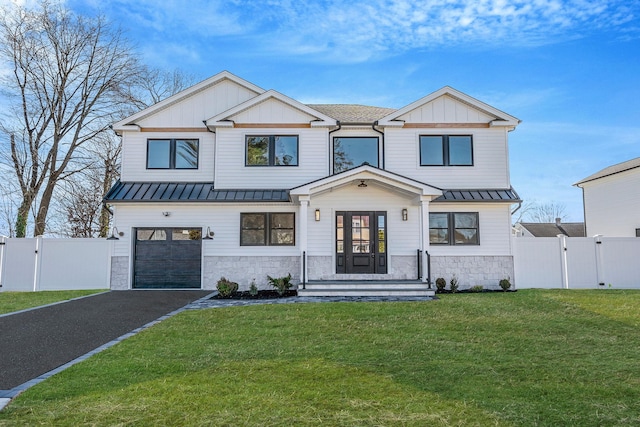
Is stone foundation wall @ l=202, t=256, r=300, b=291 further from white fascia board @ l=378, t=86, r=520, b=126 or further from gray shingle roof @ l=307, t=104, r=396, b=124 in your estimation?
white fascia board @ l=378, t=86, r=520, b=126

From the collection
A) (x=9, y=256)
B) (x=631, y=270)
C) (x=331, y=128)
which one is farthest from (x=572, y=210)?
(x=9, y=256)

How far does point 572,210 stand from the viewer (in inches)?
1754

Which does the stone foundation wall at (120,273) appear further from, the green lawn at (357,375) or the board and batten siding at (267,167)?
the green lawn at (357,375)

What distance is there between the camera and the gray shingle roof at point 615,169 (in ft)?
62.1

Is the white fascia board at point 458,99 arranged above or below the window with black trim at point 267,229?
above

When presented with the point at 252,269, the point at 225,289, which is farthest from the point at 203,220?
the point at 225,289

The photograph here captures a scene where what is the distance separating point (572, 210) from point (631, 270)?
34775 mm

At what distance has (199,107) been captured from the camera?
14680 millimetres

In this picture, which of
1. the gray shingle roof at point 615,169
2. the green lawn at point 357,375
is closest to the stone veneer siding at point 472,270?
the green lawn at point 357,375

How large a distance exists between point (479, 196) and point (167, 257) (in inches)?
423

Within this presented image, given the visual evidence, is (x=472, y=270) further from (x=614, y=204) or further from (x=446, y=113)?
(x=614, y=204)

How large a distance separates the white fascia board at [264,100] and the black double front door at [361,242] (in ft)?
10.7

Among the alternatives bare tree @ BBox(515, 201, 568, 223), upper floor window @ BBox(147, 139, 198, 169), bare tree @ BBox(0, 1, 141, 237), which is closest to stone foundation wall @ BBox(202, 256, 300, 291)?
upper floor window @ BBox(147, 139, 198, 169)

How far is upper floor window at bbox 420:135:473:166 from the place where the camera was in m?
14.1
